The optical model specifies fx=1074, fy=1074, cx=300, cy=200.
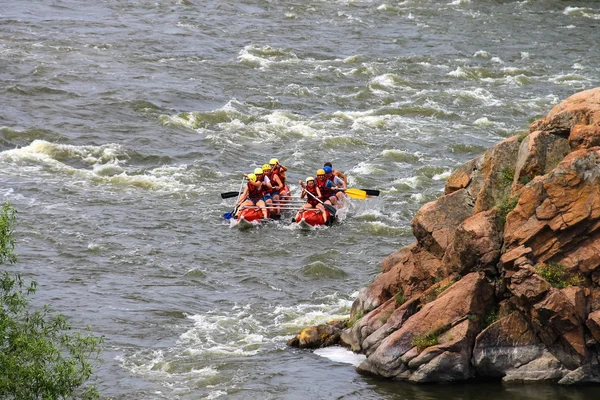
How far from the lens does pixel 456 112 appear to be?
37719 mm

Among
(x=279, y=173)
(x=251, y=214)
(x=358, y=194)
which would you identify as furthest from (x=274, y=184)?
(x=358, y=194)

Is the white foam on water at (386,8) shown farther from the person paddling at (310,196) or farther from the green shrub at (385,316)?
the green shrub at (385,316)

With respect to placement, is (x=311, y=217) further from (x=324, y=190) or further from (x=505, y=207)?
(x=505, y=207)

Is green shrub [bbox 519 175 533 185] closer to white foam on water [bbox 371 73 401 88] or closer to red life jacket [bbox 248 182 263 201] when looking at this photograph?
red life jacket [bbox 248 182 263 201]

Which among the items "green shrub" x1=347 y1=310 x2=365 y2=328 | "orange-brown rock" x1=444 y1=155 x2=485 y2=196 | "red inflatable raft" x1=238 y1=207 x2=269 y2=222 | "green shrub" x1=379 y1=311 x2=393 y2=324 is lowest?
"red inflatable raft" x1=238 y1=207 x2=269 y2=222

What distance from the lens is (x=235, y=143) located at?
3378 centimetres

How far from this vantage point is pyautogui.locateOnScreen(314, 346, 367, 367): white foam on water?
17188mm

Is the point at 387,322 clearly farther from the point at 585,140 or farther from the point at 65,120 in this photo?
the point at 65,120

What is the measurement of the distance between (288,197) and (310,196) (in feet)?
2.74

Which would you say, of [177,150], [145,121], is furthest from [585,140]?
[145,121]

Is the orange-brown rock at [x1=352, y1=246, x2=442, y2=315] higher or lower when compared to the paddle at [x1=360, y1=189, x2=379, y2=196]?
higher

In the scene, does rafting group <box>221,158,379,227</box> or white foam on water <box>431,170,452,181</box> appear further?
white foam on water <box>431,170,452,181</box>

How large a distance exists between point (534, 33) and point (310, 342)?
114ft

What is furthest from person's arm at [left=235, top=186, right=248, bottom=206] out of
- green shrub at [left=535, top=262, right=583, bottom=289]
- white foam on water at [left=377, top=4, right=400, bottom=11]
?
white foam on water at [left=377, top=4, right=400, bottom=11]
